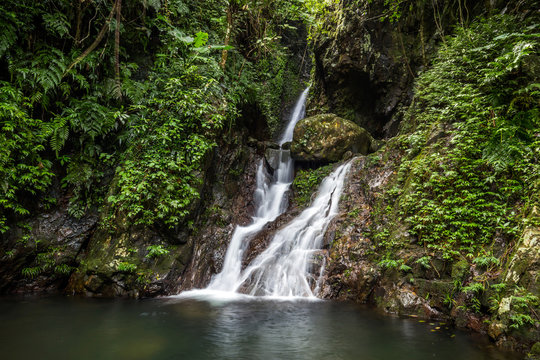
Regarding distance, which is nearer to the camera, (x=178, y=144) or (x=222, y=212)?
(x=178, y=144)

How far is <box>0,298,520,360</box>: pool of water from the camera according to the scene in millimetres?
3576

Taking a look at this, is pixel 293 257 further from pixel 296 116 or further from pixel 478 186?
pixel 296 116

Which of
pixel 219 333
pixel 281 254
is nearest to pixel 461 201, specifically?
pixel 281 254

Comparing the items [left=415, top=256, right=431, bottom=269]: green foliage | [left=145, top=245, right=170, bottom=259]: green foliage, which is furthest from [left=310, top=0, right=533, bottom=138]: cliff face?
[left=145, top=245, right=170, bottom=259]: green foliage

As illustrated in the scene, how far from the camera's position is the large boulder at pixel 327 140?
970cm

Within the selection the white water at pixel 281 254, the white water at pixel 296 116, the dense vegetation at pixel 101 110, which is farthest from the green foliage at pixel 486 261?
Result: the white water at pixel 296 116

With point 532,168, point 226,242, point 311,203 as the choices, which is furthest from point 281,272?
point 532,168

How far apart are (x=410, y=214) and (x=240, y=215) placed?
4.91 meters

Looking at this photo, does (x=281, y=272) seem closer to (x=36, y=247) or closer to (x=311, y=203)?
(x=311, y=203)

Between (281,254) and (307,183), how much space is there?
307 centimetres

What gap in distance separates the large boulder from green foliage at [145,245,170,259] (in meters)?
5.45

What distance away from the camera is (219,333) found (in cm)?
426

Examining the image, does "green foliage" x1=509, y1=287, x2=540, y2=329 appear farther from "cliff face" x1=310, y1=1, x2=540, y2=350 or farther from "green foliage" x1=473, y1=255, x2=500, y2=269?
"green foliage" x1=473, y1=255, x2=500, y2=269

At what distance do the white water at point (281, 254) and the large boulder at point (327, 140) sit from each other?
3.12 ft
